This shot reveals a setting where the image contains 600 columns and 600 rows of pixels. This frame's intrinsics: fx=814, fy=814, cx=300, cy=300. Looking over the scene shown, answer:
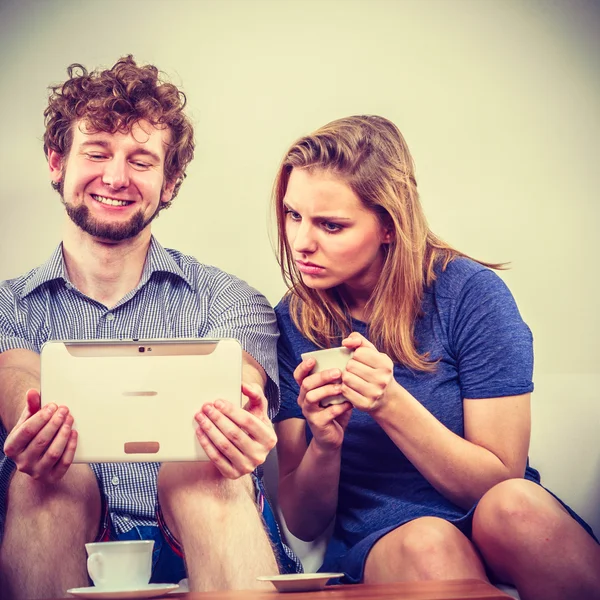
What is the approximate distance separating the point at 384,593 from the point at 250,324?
2.78 ft

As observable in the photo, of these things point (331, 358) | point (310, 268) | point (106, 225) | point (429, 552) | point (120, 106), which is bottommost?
point (429, 552)

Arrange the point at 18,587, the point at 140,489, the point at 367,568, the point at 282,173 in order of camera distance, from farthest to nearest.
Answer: the point at 282,173 → the point at 140,489 → the point at 367,568 → the point at 18,587

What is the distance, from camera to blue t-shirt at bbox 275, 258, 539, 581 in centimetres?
170

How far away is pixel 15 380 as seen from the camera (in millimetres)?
1644

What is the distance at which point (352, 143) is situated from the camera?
6.01 feet

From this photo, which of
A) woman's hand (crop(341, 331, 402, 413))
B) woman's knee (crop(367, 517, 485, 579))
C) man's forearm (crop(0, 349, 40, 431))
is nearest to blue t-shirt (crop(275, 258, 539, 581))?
woman's knee (crop(367, 517, 485, 579))

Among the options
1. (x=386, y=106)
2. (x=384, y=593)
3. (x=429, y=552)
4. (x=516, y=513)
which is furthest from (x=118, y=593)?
(x=386, y=106)

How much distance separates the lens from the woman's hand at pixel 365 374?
5.12 feet

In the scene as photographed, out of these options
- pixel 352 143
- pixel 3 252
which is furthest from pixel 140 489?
pixel 352 143

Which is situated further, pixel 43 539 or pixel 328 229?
pixel 328 229

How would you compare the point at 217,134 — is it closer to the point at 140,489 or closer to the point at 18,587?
the point at 140,489

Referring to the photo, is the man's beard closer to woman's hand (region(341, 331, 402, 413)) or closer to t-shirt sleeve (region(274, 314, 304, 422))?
t-shirt sleeve (region(274, 314, 304, 422))

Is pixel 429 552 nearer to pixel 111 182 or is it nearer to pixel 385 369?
pixel 385 369

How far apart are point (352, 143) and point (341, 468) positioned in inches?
29.0
